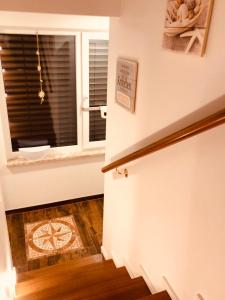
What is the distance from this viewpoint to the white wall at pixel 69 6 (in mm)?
1500

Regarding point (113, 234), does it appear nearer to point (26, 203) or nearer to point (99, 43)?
point (26, 203)

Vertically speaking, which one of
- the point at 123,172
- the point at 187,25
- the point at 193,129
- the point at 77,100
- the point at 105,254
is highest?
the point at 187,25

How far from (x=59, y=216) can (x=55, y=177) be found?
0.51 meters

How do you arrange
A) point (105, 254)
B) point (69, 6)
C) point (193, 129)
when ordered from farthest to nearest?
point (105, 254) → point (69, 6) → point (193, 129)

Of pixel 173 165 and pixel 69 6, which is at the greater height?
pixel 69 6

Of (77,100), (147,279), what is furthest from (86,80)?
(147,279)

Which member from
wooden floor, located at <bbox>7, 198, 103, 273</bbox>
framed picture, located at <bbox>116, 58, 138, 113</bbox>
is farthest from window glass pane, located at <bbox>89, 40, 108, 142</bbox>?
framed picture, located at <bbox>116, 58, 138, 113</bbox>

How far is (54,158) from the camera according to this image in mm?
3336

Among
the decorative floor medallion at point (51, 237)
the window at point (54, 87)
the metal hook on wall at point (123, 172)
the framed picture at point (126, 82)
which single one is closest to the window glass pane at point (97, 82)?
the window at point (54, 87)

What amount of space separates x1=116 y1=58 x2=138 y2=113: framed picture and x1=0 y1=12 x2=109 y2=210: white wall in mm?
1421

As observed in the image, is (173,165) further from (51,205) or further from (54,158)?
(51,205)

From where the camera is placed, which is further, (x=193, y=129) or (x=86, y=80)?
(x=86, y=80)

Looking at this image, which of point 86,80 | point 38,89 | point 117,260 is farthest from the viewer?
point 86,80

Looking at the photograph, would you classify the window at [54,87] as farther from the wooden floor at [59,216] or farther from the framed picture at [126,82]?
the framed picture at [126,82]
